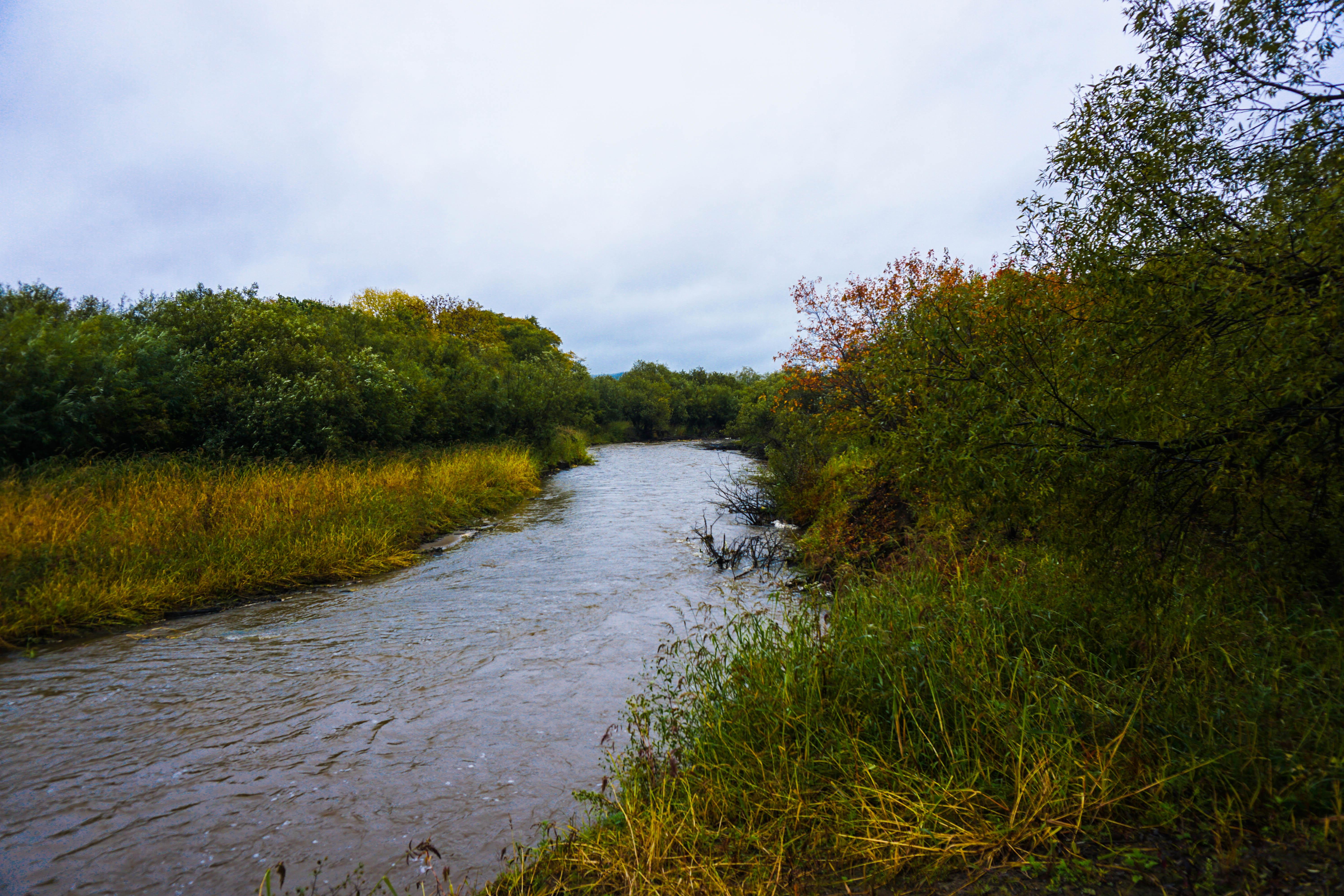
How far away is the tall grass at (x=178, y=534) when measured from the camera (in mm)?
8031

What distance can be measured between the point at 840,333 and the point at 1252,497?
11.3m

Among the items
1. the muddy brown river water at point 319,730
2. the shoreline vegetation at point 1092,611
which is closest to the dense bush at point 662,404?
the muddy brown river water at point 319,730

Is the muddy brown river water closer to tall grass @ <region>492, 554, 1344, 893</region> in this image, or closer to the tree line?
tall grass @ <region>492, 554, 1344, 893</region>

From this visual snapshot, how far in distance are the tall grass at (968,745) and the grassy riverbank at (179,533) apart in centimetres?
770

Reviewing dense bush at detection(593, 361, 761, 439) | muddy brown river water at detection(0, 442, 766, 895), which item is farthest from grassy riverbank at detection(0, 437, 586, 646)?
dense bush at detection(593, 361, 761, 439)

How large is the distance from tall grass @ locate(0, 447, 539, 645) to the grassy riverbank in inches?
0.7

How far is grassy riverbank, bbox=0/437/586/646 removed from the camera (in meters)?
8.02

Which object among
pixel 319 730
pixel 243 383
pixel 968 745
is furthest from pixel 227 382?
pixel 968 745

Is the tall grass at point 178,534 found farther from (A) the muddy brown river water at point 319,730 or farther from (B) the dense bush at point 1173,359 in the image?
(B) the dense bush at point 1173,359

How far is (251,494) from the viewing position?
11969mm

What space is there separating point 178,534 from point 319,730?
6331 mm

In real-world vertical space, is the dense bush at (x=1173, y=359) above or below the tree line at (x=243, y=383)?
below

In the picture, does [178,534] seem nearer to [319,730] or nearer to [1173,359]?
[319,730]

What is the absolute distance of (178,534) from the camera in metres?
9.93
